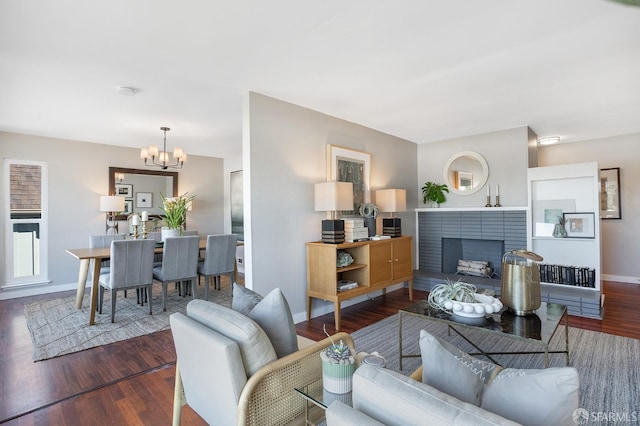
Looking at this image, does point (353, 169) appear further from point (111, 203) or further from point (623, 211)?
point (623, 211)

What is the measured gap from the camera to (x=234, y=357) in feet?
4.34

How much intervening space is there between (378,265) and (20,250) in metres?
5.29

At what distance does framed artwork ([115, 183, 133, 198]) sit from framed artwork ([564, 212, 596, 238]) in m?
6.78

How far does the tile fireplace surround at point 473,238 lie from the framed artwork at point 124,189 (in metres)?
5.08

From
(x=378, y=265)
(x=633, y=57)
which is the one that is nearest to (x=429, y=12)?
(x=633, y=57)

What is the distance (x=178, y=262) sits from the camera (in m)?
4.09

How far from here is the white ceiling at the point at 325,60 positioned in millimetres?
2020

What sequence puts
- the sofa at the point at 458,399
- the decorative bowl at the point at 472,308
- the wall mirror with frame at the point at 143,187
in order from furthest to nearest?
the wall mirror with frame at the point at 143,187
the decorative bowl at the point at 472,308
the sofa at the point at 458,399

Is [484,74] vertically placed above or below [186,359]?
above

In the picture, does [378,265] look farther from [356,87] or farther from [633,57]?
[633,57]

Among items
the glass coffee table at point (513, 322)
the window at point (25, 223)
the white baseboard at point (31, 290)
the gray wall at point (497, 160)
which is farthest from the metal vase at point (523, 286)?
the window at point (25, 223)

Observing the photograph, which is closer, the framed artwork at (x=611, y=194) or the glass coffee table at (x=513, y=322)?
the glass coffee table at (x=513, y=322)

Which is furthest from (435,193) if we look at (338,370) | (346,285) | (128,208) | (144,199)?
(128,208)

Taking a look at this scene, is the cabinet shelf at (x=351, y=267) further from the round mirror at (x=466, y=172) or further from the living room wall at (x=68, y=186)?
the living room wall at (x=68, y=186)
